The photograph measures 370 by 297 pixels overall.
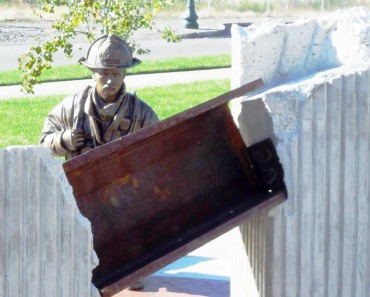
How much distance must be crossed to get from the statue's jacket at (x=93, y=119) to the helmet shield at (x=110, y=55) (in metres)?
0.26

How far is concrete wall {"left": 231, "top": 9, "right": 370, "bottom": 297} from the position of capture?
15.1 ft

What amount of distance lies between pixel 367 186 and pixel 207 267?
3139 mm

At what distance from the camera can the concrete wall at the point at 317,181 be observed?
4602 millimetres

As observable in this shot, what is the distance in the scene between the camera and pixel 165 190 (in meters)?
4.55

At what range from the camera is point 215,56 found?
2031cm

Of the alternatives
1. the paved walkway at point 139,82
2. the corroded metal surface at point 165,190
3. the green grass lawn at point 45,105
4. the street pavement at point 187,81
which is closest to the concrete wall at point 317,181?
the corroded metal surface at point 165,190

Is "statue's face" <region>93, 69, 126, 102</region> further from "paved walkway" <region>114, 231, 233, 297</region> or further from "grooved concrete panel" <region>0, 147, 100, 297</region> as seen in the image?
"grooved concrete panel" <region>0, 147, 100, 297</region>

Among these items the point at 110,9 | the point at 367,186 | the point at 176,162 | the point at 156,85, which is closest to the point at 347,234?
the point at 367,186

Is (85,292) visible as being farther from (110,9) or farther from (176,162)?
(110,9)

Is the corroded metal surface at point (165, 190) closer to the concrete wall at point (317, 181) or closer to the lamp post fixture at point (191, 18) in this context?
the concrete wall at point (317, 181)

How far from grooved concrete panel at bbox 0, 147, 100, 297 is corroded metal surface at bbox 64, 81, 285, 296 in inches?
7.2

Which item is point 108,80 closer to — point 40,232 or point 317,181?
point 317,181

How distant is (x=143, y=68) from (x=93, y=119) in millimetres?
11523

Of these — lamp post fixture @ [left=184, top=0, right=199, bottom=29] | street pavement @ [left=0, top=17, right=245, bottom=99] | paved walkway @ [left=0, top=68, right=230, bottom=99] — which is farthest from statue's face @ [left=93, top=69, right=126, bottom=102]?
lamp post fixture @ [left=184, top=0, right=199, bottom=29]
